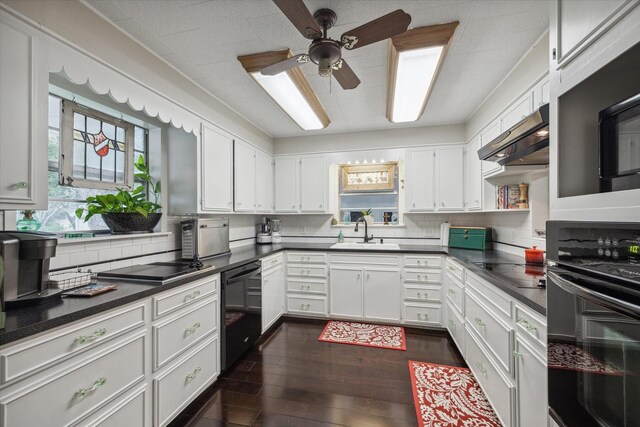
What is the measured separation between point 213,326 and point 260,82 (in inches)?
80.3

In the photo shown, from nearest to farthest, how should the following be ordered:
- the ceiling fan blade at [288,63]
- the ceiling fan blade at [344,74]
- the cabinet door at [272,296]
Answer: the ceiling fan blade at [288,63]
the ceiling fan blade at [344,74]
the cabinet door at [272,296]

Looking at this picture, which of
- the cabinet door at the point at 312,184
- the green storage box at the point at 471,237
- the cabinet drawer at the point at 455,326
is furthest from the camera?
the cabinet door at the point at 312,184

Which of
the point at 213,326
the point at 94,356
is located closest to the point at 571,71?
the point at 94,356

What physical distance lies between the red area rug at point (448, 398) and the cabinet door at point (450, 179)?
1913mm

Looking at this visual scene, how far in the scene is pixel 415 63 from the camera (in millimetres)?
2037

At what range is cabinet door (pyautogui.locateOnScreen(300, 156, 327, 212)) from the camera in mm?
3910

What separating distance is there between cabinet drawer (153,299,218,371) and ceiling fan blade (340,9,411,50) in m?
2.00

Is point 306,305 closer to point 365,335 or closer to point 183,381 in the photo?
point 365,335

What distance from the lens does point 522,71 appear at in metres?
2.12

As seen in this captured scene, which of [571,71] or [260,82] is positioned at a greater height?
[260,82]

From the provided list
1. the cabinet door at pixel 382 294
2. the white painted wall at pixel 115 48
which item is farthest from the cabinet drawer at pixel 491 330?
the white painted wall at pixel 115 48

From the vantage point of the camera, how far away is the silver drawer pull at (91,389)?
118 centimetres

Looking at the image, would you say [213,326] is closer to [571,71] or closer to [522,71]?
[571,71]

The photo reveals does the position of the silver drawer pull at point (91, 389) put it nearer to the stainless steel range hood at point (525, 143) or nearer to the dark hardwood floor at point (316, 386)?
the dark hardwood floor at point (316, 386)
